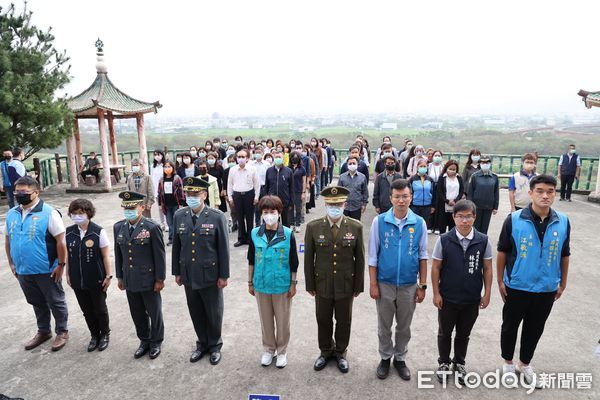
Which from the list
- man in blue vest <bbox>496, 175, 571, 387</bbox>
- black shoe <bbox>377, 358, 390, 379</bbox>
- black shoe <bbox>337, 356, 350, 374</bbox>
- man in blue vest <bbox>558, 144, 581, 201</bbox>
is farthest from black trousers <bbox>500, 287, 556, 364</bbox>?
man in blue vest <bbox>558, 144, 581, 201</bbox>

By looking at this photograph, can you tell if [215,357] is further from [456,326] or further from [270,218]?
[456,326]

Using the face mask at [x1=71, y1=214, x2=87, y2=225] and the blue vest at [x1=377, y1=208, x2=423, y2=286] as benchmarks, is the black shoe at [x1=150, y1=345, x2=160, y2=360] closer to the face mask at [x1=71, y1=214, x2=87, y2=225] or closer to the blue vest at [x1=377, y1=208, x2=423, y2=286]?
the face mask at [x1=71, y1=214, x2=87, y2=225]

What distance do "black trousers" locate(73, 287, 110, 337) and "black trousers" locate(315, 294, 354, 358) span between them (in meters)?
2.13

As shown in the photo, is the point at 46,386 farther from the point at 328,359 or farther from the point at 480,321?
the point at 480,321

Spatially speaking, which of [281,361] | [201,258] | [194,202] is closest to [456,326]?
[281,361]

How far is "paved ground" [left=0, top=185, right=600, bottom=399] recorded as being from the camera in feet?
10.7

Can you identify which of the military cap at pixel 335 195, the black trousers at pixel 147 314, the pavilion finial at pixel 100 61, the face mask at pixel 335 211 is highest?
the pavilion finial at pixel 100 61

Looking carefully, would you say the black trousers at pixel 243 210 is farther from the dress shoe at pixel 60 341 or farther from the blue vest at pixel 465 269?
the blue vest at pixel 465 269

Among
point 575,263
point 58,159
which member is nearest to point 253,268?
point 575,263

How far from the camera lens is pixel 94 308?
3.87 m

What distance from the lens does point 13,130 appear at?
11.4 meters

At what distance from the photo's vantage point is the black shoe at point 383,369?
338cm

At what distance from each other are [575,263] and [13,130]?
46.0 feet

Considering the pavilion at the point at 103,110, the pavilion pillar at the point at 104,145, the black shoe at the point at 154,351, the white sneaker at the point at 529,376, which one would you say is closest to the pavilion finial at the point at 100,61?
the pavilion at the point at 103,110
